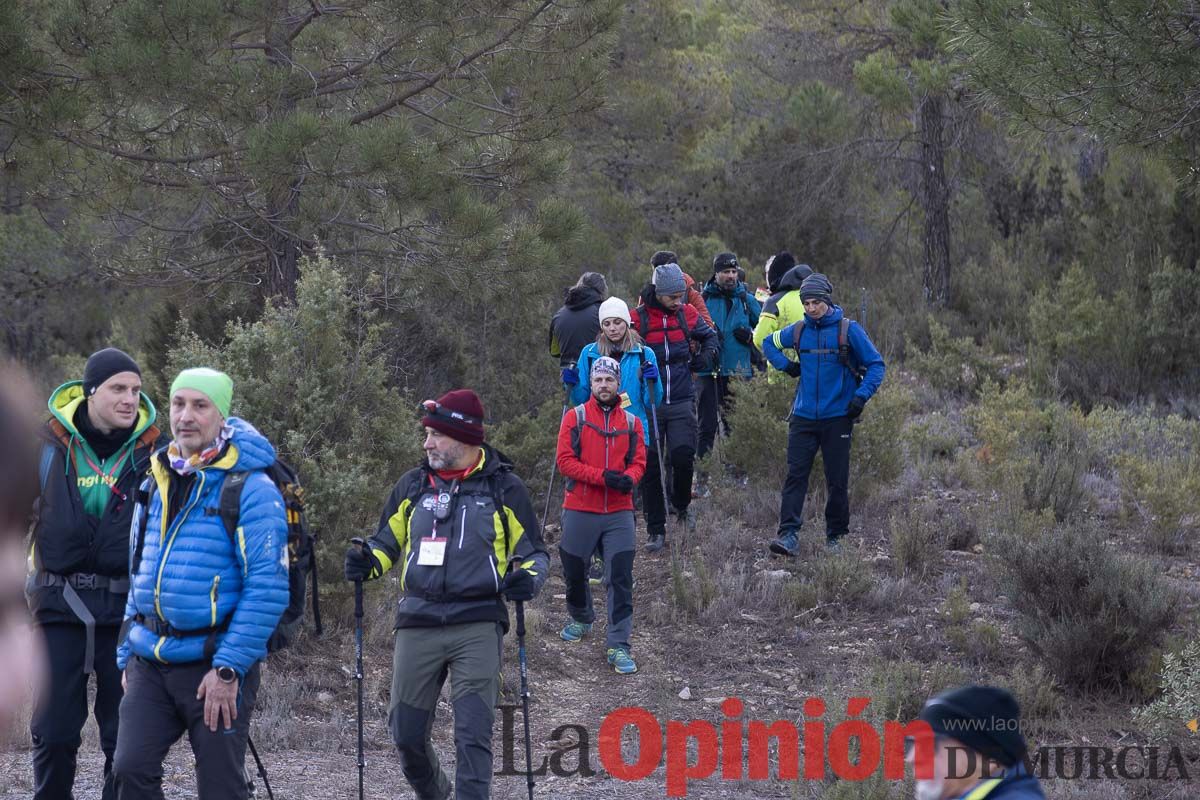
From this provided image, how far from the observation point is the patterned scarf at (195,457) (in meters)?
4.77

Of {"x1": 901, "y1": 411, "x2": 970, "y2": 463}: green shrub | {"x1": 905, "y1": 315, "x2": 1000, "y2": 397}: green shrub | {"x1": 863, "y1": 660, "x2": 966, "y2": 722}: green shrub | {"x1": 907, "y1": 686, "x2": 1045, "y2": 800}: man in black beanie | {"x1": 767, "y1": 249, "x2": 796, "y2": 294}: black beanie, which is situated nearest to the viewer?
{"x1": 907, "y1": 686, "x2": 1045, "y2": 800}: man in black beanie

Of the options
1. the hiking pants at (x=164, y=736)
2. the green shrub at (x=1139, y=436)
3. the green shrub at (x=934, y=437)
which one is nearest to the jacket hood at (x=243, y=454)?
the hiking pants at (x=164, y=736)

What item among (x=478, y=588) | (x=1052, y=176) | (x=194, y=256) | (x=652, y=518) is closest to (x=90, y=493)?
(x=478, y=588)

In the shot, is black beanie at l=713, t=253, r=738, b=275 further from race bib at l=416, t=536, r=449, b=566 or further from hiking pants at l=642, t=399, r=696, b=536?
race bib at l=416, t=536, r=449, b=566

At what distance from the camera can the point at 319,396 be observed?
8.72 metres

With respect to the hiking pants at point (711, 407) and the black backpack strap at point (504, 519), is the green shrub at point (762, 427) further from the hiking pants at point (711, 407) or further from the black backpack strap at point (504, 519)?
the black backpack strap at point (504, 519)

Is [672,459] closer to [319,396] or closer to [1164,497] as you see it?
[319,396]

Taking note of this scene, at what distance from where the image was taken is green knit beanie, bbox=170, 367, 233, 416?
4840mm

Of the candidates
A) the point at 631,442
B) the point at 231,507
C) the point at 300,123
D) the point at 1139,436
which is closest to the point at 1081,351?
the point at 1139,436

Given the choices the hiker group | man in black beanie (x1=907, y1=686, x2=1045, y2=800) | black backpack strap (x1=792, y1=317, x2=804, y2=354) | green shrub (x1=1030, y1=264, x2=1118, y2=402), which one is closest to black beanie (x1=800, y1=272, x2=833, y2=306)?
black backpack strap (x1=792, y1=317, x2=804, y2=354)

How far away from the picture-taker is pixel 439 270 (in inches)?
473

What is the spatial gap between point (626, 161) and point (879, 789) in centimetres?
1909

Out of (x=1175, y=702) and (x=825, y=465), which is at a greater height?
(x=825, y=465)

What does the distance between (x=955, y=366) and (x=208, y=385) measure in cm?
1300
